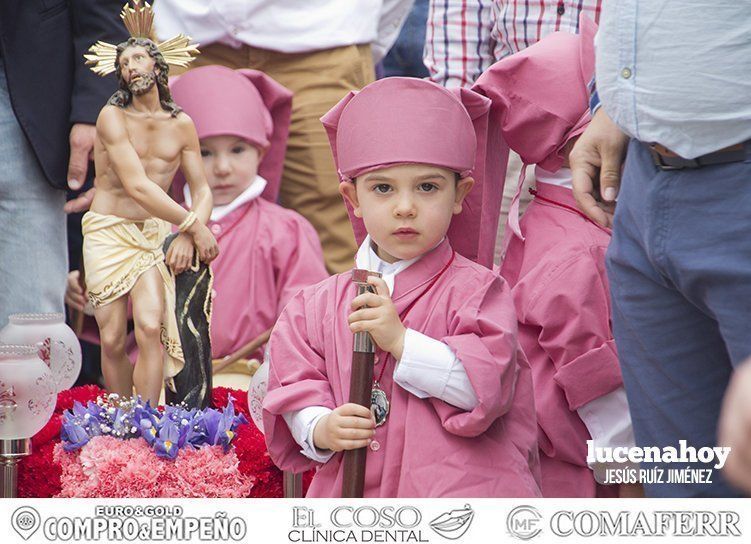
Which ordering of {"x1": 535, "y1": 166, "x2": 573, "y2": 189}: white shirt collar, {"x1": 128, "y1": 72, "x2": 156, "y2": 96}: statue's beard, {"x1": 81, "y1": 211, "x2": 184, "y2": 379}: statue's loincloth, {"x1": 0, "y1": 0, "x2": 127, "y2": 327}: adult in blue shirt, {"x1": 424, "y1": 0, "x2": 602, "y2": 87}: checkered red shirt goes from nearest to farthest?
{"x1": 128, "y1": 72, "x2": 156, "y2": 96}: statue's beard, {"x1": 81, "y1": 211, "x2": 184, "y2": 379}: statue's loincloth, {"x1": 535, "y1": 166, "x2": 573, "y2": 189}: white shirt collar, {"x1": 0, "y1": 0, "x2": 127, "y2": 327}: adult in blue shirt, {"x1": 424, "y1": 0, "x2": 602, "y2": 87}: checkered red shirt

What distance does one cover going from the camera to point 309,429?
2.56m

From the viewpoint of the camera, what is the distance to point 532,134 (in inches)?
129

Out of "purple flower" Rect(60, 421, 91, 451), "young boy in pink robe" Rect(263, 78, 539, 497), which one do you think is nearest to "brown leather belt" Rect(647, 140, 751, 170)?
"young boy in pink robe" Rect(263, 78, 539, 497)

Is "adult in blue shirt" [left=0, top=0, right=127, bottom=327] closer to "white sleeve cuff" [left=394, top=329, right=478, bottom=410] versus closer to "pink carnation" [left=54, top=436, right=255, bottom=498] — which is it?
"pink carnation" [left=54, top=436, right=255, bottom=498]

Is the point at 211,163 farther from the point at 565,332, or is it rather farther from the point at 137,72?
the point at 565,332

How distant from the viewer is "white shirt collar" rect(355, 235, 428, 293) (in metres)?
2.71


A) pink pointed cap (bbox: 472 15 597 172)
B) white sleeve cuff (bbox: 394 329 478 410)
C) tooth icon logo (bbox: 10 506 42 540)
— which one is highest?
pink pointed cap (bbox: 472 15 597 172)

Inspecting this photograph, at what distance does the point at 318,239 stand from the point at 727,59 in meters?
2.73

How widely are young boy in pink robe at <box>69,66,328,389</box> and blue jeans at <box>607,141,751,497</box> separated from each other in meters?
2.14

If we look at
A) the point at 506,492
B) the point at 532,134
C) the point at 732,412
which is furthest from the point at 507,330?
the point at 732,412

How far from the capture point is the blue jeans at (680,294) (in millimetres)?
2127

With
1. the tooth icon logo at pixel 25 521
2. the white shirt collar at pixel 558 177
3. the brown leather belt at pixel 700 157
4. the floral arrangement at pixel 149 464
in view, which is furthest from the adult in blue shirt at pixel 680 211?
the tooth icon logo at pixel 25 521

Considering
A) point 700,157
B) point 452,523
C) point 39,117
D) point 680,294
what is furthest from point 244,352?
point 700,157

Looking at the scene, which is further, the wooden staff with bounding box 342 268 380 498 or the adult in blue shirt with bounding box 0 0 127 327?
the adult in blue shirt with bounding box 0 0 127 327
